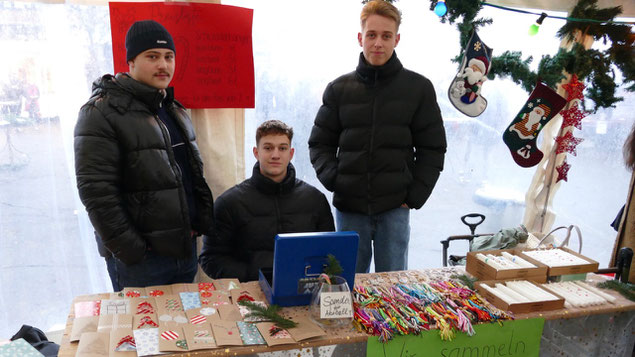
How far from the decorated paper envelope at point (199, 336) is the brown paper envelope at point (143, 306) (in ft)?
0.53

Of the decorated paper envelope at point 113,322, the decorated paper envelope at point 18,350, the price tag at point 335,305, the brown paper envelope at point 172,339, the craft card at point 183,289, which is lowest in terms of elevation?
the decorated paper envelope at point 18,350

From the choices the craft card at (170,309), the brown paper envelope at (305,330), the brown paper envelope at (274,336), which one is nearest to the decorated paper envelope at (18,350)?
the craft card at (170,309)

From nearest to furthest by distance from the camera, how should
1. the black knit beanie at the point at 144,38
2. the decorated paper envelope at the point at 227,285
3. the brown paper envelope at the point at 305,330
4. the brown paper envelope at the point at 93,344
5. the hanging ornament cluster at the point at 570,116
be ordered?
the brown paper envelope at the point at 93,344 < the brown paper envelope at the point at 305,330 < the decorated paper envelope at the point at 227,285 < the black knit beanie at the point at 144,38 < the hanging ornament cluster at the point at 570,116

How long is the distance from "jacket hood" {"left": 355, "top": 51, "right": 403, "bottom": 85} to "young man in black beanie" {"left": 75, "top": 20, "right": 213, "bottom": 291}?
88 centimetres

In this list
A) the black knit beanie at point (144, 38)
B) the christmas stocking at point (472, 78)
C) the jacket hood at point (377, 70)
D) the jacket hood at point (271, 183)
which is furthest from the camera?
the christmas stocking at point (472, 78)

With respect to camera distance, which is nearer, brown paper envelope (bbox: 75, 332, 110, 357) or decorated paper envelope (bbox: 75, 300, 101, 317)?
brown paper envelope (bbox: 75, 332, 110, 357)

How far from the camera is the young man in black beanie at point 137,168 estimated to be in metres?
1.65

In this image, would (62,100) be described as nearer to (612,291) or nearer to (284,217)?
(284,217)

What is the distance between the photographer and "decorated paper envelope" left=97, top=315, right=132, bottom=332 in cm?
132

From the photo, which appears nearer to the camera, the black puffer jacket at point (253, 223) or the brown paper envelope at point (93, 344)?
the brown paper envelope at point (93, 344)

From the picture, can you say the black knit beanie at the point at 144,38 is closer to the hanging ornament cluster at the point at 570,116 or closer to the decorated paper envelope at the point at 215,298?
the decorated paper envelope at the point at 215,298

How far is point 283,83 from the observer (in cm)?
260

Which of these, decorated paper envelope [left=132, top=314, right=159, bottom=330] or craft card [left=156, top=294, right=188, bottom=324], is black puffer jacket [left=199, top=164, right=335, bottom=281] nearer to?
craft card [left=156, top=294, right=188, bottom=324]

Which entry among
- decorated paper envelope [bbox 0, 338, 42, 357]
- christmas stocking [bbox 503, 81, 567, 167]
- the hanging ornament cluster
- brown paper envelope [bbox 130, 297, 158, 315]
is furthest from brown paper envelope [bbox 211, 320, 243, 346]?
the hanging ornament cluster
